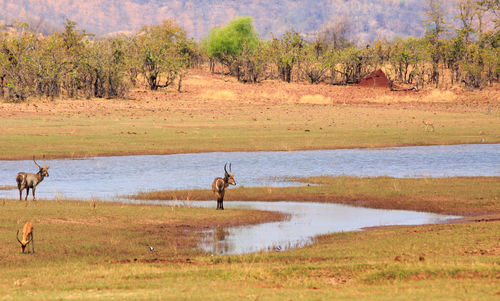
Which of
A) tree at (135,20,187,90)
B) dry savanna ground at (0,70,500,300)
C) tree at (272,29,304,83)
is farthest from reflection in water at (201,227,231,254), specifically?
tree at (272,29,304,83)

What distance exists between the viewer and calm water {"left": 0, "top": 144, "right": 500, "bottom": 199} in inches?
1064

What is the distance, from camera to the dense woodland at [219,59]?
58.2 m

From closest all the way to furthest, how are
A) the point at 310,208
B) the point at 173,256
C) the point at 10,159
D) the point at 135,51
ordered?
the point at 173,256 → the point at 310,208 → the point at 10,159 → the point at 135,51

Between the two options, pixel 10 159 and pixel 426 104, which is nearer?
pixel 10 159

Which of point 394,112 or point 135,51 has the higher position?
point 135,51

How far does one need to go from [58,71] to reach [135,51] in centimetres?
1134

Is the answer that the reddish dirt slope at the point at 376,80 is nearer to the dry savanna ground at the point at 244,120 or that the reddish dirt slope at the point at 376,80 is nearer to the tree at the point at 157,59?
the dry savanna ground at the point at 244,120

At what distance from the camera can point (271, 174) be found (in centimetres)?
2978

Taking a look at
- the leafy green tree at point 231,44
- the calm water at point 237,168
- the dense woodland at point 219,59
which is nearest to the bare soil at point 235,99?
the dense woodland at point 219,59

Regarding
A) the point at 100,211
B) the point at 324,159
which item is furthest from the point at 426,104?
the point at 100,211

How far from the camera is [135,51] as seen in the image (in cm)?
6881

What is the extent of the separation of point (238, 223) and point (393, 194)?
649 cm

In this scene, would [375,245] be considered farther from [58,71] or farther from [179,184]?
[58,71]

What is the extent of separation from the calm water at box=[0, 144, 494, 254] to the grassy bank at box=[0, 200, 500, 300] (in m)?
1.20
